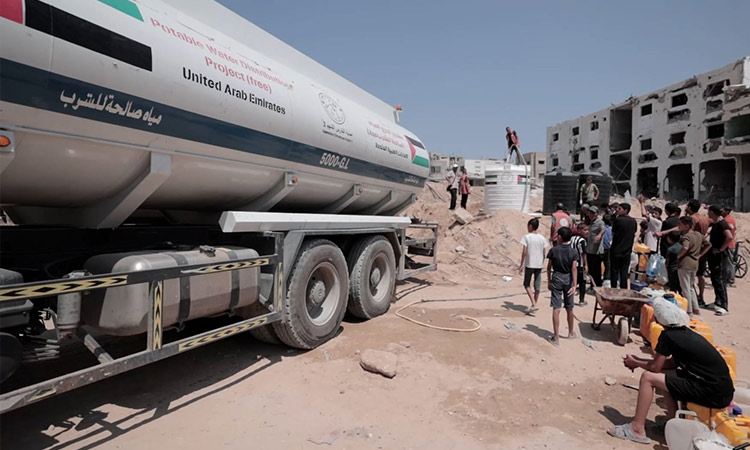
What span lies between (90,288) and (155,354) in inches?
29.8

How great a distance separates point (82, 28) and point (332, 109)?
3106mm

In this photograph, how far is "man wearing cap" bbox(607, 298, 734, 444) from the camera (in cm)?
317

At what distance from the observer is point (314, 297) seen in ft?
17.7

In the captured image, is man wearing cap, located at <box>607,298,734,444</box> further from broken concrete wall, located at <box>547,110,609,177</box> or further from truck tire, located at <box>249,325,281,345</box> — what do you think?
broken concrete wall, located at <box>547,110,609,177</box>

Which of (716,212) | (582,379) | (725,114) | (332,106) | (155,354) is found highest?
(725,114)

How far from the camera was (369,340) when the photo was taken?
18.5ft

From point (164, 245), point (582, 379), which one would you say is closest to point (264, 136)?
point (164, 245)

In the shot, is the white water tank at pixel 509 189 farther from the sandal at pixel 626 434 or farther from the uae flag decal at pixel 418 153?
the sandal at pixel 626 434

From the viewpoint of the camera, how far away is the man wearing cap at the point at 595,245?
8.24 meters

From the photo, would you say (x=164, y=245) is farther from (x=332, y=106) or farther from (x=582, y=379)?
(x=582, y=379)

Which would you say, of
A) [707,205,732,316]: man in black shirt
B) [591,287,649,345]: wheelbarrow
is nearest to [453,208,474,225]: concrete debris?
[707,205,732,316]: man in black shirt

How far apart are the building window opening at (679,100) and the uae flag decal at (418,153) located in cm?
3434

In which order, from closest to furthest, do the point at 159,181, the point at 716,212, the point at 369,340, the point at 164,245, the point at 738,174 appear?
1. the point at 159,181
2. the point at 164,245
3. the point at 369,340
4. the point at 716,212
5. the point at 738,174

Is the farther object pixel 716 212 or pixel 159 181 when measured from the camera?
pixel 716 212
